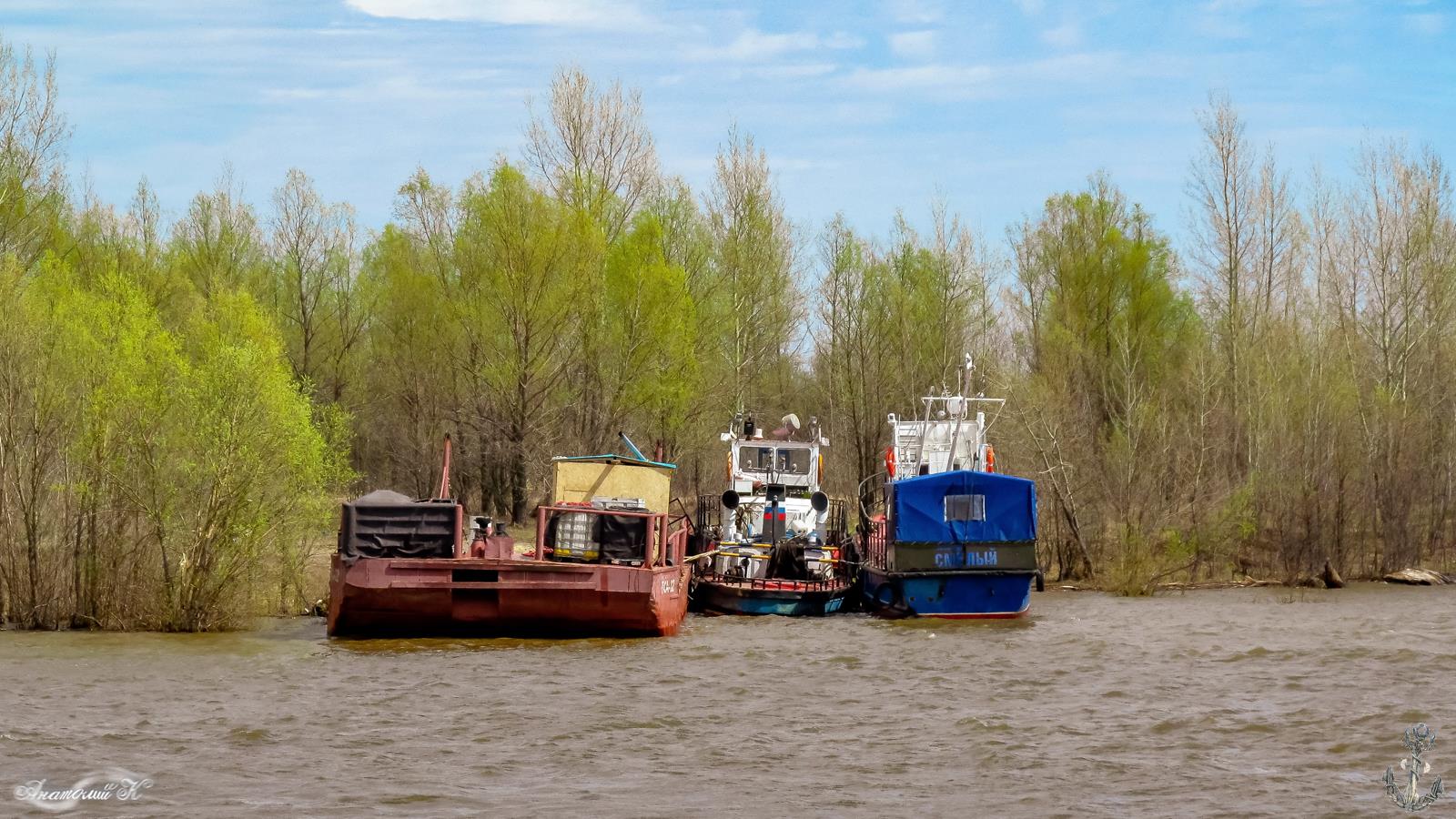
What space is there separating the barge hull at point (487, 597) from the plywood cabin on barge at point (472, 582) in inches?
0.6

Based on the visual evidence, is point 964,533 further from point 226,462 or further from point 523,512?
point 523,512

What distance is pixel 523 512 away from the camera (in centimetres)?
5172

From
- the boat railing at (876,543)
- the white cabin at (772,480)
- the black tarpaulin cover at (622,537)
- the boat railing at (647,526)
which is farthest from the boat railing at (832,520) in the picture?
the black tarpaulin cover at (622,537)

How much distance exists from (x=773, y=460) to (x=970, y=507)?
25.8ft

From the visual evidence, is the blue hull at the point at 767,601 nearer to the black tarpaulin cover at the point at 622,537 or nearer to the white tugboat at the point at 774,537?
the white tugboat at the point at 774,537

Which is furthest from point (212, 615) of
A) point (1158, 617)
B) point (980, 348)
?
point (980, 348)

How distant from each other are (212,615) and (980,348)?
38.6 m

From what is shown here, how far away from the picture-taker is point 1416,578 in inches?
1618

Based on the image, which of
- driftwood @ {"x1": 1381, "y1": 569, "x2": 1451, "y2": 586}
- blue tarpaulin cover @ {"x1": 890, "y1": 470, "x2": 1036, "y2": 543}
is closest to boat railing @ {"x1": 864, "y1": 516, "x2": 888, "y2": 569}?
blue tarpaulin cover @ {"x1": 890, "y1": 470, "x2": 1036, "y2": 543}

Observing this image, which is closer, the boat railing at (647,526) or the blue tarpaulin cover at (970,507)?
the boat railing at (647,526)

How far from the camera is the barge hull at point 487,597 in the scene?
2603cm

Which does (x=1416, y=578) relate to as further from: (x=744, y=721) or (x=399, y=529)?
(x=744, y=721)

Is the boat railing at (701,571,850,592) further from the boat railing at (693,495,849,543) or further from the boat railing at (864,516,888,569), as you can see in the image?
the boat railing at (693,495,849,543)

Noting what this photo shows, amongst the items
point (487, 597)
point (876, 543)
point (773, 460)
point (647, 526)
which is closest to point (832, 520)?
point (773, 460)
